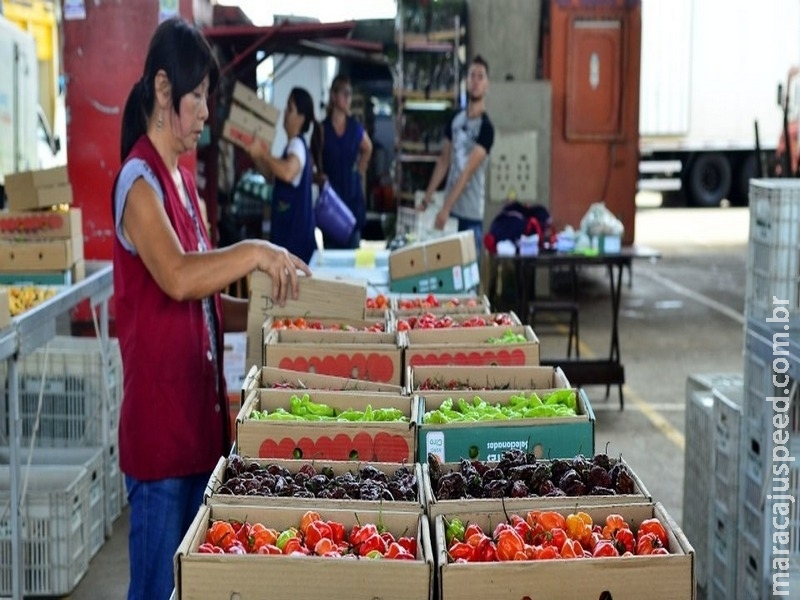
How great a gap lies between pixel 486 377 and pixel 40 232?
2925 millimetres

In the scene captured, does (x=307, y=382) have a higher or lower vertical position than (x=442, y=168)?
lower

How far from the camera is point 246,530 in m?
2.79

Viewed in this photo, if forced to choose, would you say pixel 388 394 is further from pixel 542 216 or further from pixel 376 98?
pixel 376 98

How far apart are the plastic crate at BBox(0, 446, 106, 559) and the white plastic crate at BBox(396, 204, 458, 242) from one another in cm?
339

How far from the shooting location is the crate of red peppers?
16.3 feet

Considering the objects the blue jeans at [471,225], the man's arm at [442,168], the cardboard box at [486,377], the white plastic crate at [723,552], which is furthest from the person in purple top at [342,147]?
the cardboard box at [486,377]

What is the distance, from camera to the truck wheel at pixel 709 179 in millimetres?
21641

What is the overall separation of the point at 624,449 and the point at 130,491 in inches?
186

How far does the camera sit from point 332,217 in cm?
888

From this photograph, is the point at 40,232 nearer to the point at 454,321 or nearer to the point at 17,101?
the point at 454,321

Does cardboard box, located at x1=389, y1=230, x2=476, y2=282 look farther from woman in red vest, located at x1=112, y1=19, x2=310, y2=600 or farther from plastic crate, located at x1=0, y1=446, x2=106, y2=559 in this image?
woman in red vest, located at x1=112, y1=19, x2=310, y2=600

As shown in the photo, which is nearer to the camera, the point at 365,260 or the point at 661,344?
the point at 365,260

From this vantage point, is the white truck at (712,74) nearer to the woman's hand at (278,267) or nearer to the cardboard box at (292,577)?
the woman's hand at (278,267)

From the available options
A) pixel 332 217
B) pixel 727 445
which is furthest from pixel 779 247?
pixel 332 217
